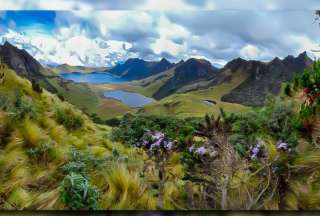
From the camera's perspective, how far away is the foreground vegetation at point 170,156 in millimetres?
3971

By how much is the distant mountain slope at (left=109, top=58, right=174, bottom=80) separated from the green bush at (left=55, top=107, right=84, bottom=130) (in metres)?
0.59

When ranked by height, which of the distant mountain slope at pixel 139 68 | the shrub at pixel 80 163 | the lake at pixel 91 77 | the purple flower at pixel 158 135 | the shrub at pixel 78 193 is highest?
the distant mountain slope at pixel 139 68

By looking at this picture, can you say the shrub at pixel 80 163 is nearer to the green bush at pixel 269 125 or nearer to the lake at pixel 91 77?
the lake at pixel 91 77

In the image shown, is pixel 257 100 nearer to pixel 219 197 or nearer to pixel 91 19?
pixel 219 197

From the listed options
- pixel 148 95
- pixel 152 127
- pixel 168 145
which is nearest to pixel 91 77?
pixel 148 95

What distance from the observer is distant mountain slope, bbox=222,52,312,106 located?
4215mm

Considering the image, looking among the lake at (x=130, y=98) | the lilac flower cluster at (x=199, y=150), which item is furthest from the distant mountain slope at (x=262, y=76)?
the lake at (x=130, y=98)

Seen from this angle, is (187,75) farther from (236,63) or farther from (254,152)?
(254,152)

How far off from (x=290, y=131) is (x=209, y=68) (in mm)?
1028

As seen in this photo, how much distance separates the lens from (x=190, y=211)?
3.96 m

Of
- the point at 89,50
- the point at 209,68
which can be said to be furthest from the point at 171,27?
the point at 89,50

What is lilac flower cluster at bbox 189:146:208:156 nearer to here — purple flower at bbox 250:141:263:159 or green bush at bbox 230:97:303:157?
green bush at bbox 230:97:303:157

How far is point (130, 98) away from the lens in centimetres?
442

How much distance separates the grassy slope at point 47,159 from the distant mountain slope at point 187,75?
72cm
